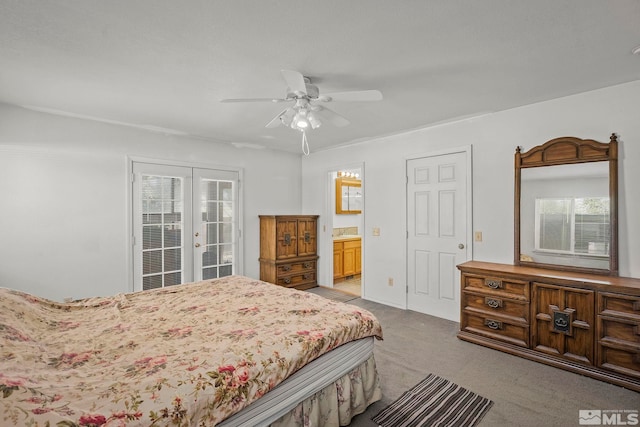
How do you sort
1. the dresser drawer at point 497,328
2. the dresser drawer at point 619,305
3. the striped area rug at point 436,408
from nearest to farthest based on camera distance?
the striped area rug at point 436,408 → the dresser drawer at point 619,305 → the dresser drawer at point 497,328

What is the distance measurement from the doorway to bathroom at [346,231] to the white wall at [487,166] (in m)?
0.29

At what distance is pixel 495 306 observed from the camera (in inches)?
119

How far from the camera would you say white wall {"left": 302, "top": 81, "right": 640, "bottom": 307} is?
8.80ft

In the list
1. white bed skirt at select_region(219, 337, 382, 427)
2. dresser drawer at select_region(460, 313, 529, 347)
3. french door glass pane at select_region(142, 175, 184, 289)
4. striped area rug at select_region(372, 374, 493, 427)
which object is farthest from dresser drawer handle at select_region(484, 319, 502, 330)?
french door glass pane at select_region(142, 175, 184, 289)

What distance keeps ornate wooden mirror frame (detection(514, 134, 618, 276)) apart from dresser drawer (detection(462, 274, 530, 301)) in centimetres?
41

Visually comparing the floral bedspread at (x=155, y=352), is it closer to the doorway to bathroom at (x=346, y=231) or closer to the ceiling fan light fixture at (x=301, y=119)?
the ceiling fan light fixture at (x=301, y=119)

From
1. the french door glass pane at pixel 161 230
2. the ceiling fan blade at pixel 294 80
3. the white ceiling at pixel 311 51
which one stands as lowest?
the french door glass pane at pixel 161 230

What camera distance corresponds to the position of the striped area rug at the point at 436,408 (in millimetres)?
1998

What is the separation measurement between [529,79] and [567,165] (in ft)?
3.33

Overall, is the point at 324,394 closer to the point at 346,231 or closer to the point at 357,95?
the point at 357,95

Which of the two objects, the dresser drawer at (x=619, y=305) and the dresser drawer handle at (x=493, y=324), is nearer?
the dresser drawer at (x=619, y=305)

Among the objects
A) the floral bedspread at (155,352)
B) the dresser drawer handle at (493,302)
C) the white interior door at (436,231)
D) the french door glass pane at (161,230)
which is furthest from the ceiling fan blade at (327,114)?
the french door glass pane at (161,230)

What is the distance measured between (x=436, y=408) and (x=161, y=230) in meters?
3.81

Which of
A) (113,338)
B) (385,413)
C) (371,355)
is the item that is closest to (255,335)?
(113,338)
